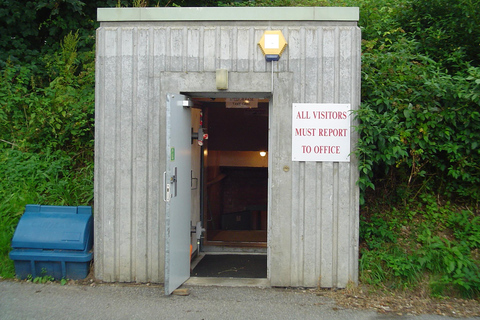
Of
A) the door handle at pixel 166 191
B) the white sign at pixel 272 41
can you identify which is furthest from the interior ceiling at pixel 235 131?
the door handle at pixel 166 191

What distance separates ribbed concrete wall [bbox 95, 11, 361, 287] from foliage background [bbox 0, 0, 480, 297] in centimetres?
49

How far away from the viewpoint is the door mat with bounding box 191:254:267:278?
6265mm

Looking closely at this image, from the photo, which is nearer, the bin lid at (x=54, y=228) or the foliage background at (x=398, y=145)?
the foliage background at (x=398, y=145)

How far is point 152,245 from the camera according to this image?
573 centimetres

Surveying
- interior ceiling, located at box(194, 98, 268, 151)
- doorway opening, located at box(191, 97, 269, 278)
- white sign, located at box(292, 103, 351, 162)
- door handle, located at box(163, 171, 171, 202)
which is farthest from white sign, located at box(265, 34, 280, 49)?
interior ceiling, located at box(194, 98, 268, 151)

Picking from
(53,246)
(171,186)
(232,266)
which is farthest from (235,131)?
(53,246)

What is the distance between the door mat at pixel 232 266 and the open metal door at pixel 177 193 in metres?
0.55

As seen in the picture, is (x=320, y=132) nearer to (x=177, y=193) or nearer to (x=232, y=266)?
(x=177, y=193)

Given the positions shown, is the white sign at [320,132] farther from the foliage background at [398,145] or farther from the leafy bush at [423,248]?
the leafy bush at [423,248]

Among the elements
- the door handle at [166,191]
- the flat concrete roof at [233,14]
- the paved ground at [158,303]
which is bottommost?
the paved ground at [158,303]

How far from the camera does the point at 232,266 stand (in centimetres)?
668

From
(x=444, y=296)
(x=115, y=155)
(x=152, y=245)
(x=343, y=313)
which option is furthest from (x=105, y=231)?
(x=444, y=296)

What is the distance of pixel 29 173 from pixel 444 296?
19.7 feet

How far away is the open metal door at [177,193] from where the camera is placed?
207 inches
